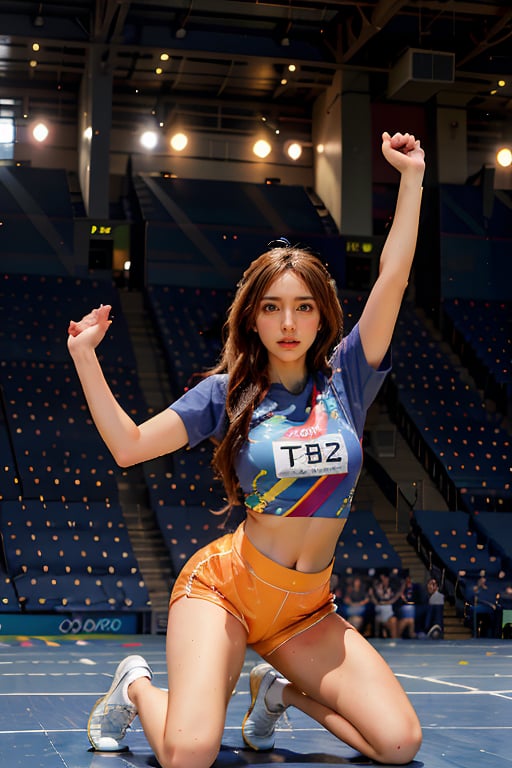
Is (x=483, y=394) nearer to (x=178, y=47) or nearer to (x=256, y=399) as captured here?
(x=178, y=47)

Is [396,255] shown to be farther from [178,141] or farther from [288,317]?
[178,141]

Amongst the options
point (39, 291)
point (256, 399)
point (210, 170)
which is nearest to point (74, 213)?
point (39, 291)

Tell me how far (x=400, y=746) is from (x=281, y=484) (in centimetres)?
92

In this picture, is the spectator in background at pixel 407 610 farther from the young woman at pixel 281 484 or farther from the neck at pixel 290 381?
the neck at pixel 290 381

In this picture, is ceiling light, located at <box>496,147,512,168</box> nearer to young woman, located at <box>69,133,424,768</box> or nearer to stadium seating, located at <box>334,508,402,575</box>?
stadium seating, located at <box>334,508,402,575</box>

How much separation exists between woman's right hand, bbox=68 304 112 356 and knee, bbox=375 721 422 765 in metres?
1.58

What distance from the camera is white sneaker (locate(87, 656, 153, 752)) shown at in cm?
378

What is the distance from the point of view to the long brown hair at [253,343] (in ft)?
12.3

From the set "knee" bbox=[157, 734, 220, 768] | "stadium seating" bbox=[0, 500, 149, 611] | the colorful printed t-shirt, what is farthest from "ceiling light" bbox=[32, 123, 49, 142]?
"knee" bbox=[157, 734, 220, 768]

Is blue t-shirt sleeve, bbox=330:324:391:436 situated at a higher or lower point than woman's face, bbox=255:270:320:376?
lower

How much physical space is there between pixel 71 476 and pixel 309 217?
815cm

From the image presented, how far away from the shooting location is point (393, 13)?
709 inches

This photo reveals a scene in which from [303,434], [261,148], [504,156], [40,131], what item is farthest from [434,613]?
[40,131]

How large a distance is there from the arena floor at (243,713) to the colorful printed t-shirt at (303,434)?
0.86 meters
